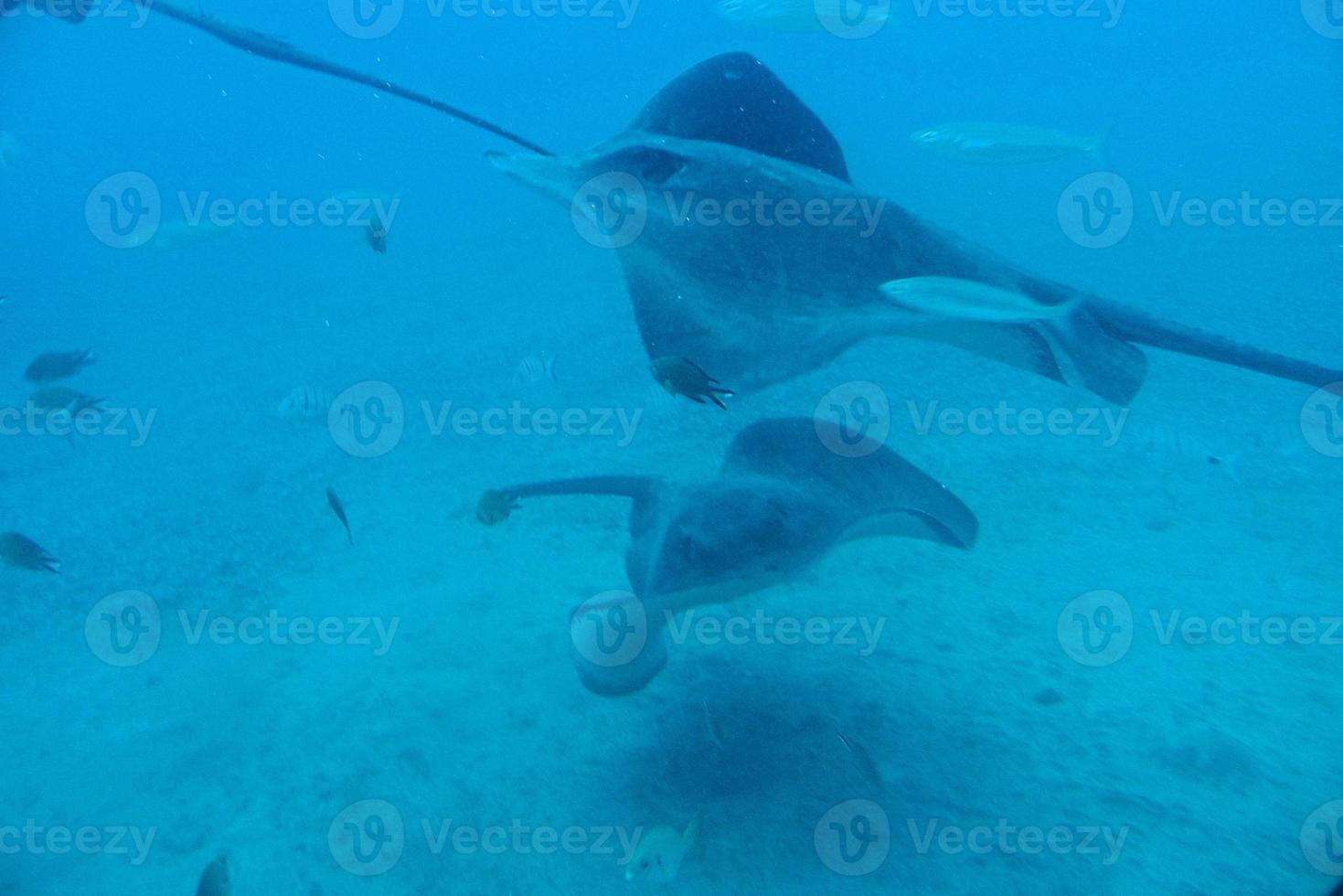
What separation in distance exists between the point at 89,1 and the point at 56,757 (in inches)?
164

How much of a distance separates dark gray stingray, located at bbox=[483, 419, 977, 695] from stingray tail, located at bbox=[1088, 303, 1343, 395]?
39.4 inches

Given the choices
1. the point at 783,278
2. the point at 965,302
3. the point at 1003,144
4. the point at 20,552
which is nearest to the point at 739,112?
the point at 783,278

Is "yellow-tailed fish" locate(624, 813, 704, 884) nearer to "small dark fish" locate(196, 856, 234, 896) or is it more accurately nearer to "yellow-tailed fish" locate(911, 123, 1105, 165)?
"small dark fish" locate(196, 856, 234, 896)

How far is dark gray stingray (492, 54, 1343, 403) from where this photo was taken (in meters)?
2.56

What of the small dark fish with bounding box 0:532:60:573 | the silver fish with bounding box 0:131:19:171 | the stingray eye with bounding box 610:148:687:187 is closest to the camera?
the stingray eye with bounding box 610:148:687:187

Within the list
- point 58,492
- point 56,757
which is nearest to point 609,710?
point 56,757

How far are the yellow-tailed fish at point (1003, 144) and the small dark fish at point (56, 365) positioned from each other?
8.60m

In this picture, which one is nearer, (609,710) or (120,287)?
(609,710)

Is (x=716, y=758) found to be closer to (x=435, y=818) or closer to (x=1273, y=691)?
(x=435, y=818)

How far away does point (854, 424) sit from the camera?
705 centimetres

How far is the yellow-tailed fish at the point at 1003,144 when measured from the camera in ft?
22.4

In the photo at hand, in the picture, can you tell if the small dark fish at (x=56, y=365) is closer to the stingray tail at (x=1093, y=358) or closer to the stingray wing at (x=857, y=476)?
the stingray wing at (x=857, y=476)

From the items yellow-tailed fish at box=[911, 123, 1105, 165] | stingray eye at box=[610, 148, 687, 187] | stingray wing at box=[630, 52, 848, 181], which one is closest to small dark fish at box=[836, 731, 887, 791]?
stingray eye at box=[610, 148, 687, 187]

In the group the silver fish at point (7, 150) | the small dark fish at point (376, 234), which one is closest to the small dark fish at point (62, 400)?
the small dark fish at point (376, 234)
